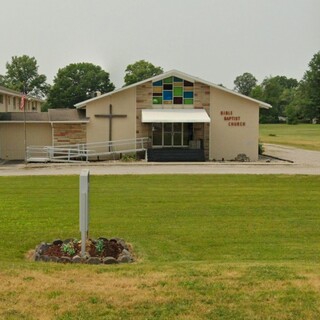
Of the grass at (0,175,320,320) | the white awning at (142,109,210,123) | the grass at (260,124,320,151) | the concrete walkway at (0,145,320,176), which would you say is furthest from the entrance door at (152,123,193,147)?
the grass at (260,124,320,151)

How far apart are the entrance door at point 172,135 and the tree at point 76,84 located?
63970mm

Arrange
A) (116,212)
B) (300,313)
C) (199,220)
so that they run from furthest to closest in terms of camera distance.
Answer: (116,212)
(199,220)
(300,313)

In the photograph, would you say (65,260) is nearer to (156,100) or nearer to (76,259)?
(76,259)

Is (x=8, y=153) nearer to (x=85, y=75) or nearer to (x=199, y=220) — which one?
(x=199, y=220)

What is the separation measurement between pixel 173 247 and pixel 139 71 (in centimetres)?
8996

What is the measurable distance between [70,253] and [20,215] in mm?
4925

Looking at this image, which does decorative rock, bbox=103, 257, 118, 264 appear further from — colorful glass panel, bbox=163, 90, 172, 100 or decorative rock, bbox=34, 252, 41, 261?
colorful glass panel, bbox=163, 90, 172, 100

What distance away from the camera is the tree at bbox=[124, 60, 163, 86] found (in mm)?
97250

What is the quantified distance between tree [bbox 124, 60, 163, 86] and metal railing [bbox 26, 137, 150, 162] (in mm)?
66166

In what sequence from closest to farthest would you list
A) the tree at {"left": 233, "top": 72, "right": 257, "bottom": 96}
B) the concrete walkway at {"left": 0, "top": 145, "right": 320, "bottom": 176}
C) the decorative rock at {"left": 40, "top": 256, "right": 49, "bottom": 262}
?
the decorative rock at {"left": 40, "top": 256, "right": 49, "bottom": 262} < the concrete walkway at {"left": 0, "top": 145, "right": 320, "bottom": 176} < the tree at {"left": 233, "top": 72, "right": 257, "bottom": 96}

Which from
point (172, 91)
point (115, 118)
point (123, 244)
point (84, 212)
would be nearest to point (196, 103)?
point (172, 91)

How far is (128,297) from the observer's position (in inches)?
232

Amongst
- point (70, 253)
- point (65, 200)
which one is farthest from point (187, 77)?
point (70, 253)

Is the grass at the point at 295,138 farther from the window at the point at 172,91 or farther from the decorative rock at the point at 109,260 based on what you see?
the decorative rock at the point at 109,260
